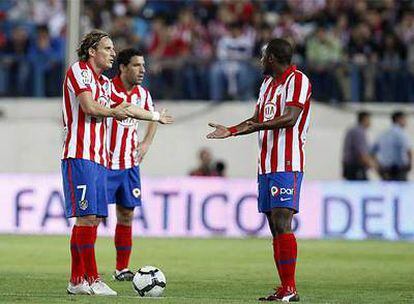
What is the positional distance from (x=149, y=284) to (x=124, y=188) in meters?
2.85

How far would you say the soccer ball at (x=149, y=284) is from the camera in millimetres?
11477

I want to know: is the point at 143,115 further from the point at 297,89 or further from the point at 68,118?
the point at 297,89

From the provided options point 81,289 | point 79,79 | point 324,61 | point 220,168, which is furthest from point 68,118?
point 324,61

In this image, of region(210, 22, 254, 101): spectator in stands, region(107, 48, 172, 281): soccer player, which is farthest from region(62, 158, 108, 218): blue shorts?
region(210, 22, 254, 101): spectator in stands

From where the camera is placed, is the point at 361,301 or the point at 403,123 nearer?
the point at 361,301

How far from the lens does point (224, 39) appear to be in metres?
25.9

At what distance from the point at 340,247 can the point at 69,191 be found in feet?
29.0

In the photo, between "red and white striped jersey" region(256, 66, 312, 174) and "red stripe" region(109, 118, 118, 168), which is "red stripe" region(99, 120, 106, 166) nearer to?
"red and white striped jersey" region(256, 66, 312, 174)

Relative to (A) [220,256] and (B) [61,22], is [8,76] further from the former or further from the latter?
(A) [220,256]

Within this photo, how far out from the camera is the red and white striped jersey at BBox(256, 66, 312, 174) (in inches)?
457

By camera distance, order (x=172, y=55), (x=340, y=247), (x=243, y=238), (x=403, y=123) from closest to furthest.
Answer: (x=340, y=247), (x=243, y=238), (x=403, y=123), (x=172, y=55)

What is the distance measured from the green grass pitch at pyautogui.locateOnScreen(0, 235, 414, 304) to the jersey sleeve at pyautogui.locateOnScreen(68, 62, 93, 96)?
175 centimetres

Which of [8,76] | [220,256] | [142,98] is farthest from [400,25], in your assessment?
[142,98]

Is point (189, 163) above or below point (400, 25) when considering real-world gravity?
below
